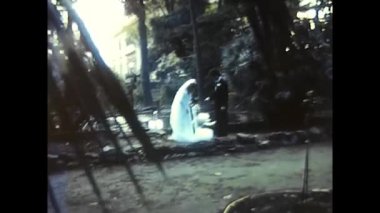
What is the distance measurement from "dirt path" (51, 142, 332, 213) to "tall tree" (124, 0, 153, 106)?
182 mm

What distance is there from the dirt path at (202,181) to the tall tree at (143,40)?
0.18 metres

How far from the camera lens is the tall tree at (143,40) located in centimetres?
109

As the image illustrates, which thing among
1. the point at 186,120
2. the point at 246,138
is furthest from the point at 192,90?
the point at 246,138

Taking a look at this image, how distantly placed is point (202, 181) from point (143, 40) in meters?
0.38

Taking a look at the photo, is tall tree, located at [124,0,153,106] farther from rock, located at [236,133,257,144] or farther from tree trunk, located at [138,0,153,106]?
rock, located at [236,133,257,144]

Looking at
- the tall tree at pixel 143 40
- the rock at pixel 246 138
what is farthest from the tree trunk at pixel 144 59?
the rock at pixel 246 138

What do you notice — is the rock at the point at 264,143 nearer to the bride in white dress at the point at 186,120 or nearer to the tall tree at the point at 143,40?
the bride in white dress at the point at 186,120

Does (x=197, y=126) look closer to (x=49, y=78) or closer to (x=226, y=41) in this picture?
(x=226, y=41)

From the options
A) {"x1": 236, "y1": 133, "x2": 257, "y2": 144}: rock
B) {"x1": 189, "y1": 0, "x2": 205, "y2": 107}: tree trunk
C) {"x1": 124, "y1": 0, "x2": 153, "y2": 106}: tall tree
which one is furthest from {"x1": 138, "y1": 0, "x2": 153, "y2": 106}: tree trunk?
{"x1": 236, "y1": 133, "x2": 257, "y2": 144}: rock

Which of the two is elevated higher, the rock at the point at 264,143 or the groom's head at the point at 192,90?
the groom's head at the point at 192,90

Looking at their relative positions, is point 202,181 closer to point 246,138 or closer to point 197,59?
point 246,138

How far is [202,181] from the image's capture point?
3.52 ft
